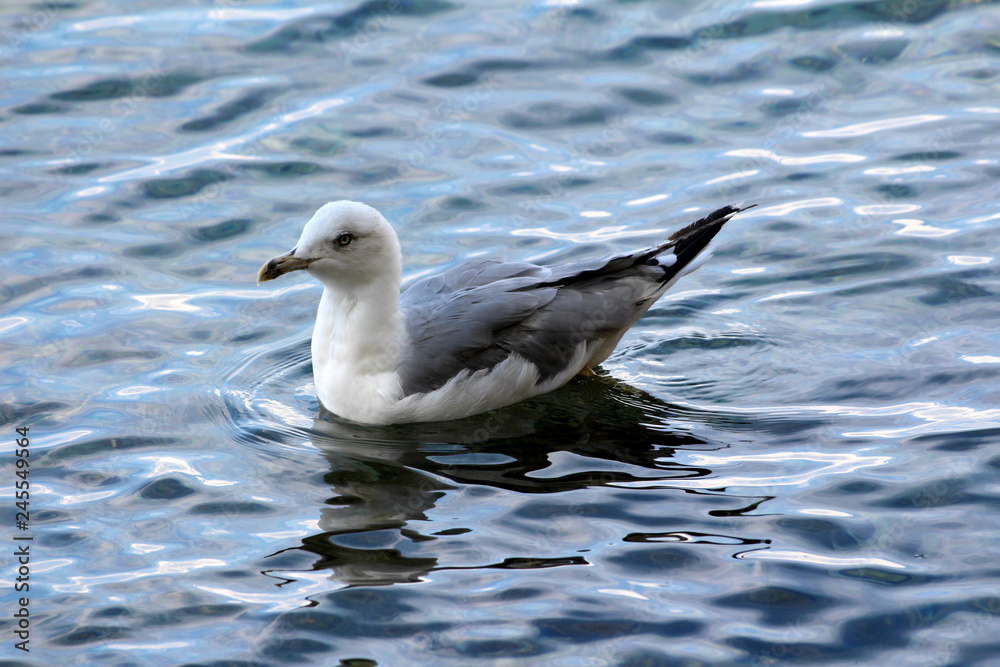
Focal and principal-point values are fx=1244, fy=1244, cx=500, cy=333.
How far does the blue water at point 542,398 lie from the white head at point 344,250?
0.93 metres

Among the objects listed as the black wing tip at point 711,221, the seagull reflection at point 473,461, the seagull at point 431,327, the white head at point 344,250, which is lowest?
the seagull reflection at point 473,461

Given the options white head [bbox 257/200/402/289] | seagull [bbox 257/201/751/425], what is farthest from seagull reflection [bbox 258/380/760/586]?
white head [bbox 257/200/402/289]

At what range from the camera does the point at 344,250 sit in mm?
7184

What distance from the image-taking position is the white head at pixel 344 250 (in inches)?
279

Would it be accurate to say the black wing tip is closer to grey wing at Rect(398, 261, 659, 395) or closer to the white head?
grey wing at Rect(398, 261, 659, 395)

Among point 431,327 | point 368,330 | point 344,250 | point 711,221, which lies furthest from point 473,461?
point 711,221

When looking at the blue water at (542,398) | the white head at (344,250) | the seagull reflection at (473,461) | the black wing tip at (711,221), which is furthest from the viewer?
the black wing tip at (711,221)

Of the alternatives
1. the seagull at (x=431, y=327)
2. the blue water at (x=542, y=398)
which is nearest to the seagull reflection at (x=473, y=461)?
the blue water at (x=542, y=398)

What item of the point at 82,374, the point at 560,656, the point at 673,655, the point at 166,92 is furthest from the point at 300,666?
the point at 166,92

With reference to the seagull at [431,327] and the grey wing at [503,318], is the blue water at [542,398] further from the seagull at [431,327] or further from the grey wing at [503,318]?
the grey wing at [503,318]

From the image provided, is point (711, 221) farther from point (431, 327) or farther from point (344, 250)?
point (344, 250)

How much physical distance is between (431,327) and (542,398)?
36.2 inches

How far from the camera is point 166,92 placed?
11.7m

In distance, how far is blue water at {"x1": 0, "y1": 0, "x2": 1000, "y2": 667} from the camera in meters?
5.73
